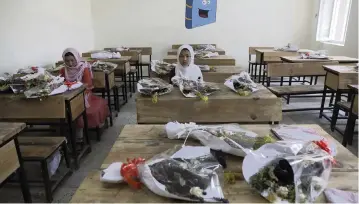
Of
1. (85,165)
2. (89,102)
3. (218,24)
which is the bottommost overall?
(85,165)

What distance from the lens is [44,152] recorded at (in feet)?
6.18

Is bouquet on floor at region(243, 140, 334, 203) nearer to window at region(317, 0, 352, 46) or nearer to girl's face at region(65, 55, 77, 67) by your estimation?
girl's face at region(65, 55, 77, 67)

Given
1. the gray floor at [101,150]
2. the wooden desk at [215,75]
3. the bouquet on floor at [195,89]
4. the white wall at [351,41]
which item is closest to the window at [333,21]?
the white wall at [351,41]

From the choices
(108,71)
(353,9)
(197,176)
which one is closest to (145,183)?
(197,176)

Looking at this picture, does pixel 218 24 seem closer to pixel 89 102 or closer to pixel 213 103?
pixel 89 102

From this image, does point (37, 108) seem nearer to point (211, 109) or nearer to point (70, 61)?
point (70, 61)

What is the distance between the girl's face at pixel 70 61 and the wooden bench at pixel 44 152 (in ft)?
3.72

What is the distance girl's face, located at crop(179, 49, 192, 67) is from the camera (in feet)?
9.55

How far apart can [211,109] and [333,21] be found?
521 centimetres

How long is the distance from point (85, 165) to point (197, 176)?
1916 millimetres

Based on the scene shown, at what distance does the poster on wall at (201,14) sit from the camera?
19.7 ft

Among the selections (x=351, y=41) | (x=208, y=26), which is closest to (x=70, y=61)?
(x=208, y=26)

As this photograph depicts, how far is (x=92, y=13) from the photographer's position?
6262 millimetres

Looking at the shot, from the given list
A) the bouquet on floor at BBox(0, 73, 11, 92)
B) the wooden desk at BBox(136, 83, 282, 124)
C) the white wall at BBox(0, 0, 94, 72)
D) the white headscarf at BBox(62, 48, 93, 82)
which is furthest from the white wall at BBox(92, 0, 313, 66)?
the wooden desk at BBox(136, 83, 282, 124)
